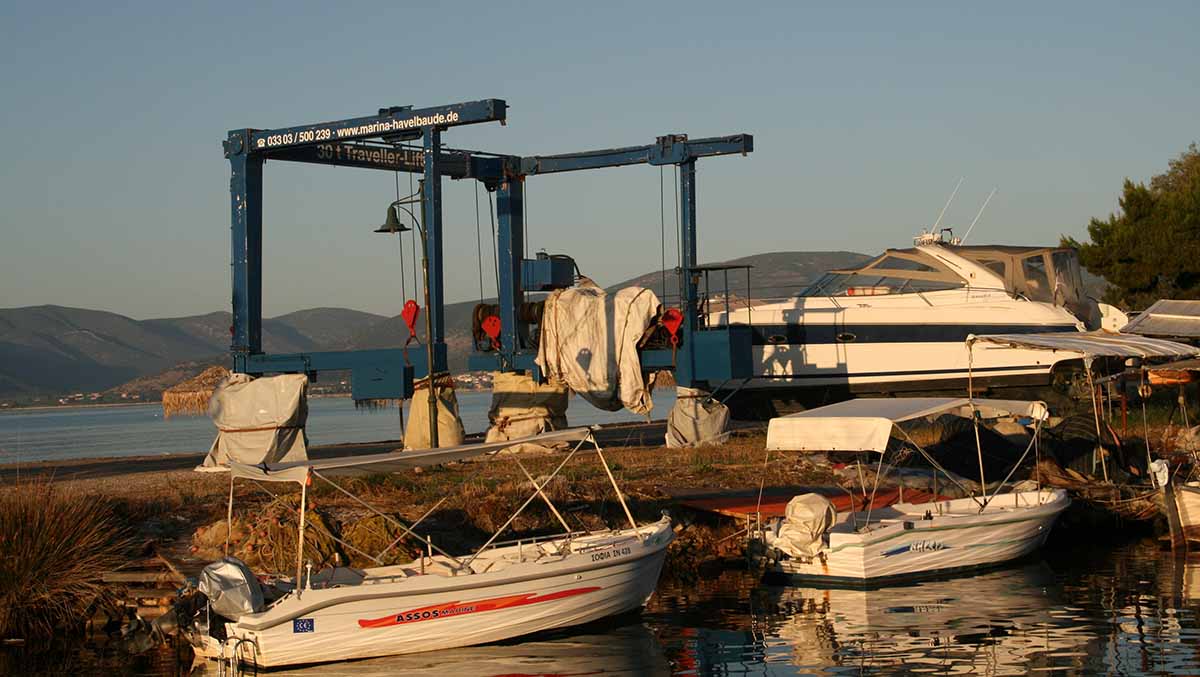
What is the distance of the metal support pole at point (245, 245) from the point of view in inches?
1198

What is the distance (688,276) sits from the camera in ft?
97.0

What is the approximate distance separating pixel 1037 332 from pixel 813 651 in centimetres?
1723

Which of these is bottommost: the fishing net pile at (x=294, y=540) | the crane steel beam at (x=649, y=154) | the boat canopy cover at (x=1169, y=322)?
the fishing net pile at (x=294, y=540)

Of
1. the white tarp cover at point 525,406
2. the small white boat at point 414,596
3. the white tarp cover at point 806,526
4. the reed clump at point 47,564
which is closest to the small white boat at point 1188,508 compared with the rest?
the white tarp cover at point 806,526

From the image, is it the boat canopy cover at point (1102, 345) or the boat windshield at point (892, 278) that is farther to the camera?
the boat windshield at point (892, 278)

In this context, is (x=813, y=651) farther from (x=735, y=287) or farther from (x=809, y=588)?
(x=735, y=287)

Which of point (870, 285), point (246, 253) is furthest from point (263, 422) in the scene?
point (870, 285)

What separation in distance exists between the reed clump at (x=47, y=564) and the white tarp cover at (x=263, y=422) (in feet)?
27.9

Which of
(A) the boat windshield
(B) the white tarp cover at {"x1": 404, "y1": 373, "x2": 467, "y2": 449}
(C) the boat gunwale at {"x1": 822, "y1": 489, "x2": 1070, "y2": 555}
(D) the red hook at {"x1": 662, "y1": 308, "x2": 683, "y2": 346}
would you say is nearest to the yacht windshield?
(A) the boat windshield

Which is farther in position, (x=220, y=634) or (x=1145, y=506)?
(x=1145, y=506)

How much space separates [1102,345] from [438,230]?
1307cm

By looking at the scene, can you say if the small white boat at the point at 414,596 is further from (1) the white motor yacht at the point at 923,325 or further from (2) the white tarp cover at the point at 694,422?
(1) the white motor yacht at the point at 923,325

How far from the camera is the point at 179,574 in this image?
1770 centimetres

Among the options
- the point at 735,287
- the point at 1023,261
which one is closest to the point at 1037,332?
the point at 1023,261
